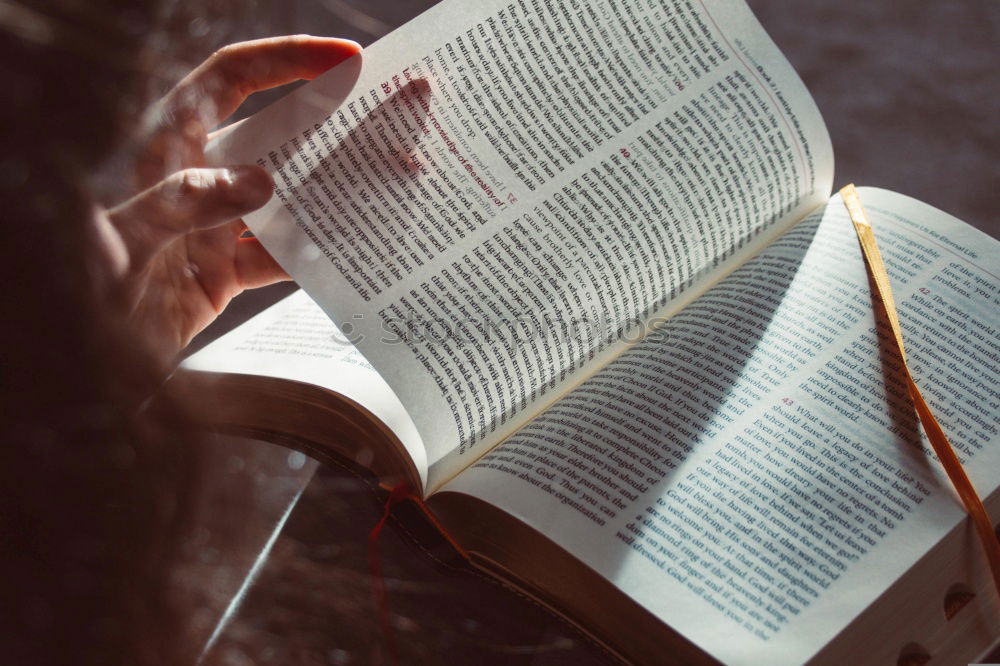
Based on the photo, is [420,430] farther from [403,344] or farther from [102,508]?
[102,508]

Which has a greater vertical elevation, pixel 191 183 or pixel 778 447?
pixel 191 183

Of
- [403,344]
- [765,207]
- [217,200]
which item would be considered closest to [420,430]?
[403,344]

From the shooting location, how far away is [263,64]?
50 centimetres

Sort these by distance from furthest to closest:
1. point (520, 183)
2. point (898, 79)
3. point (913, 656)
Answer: point (898, 79) < point (520, 183) < point (913, 656)

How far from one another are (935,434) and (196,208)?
16.3 inches

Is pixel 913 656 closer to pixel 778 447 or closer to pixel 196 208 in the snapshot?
pixel 778 447

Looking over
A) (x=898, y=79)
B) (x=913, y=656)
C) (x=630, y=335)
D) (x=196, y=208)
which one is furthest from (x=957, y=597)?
(x=898, y=79)

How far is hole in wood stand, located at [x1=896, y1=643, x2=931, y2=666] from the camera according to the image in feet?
1.34

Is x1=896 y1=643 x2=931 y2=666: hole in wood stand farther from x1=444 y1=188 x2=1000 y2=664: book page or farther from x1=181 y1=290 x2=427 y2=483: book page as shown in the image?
x1=181 y1=290 x2=427 y2=483: book page

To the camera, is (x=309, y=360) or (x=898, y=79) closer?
(x=309, y=360)

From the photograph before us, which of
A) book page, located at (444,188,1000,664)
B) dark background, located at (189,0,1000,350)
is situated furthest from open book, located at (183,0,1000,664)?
dark background, located at (189,0,1000,350)

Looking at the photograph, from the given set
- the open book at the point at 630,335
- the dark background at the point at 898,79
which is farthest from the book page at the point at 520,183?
the dark background at the point at 898,79

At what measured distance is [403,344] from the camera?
465 millimetres

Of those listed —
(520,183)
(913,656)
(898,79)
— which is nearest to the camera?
(913,656)
